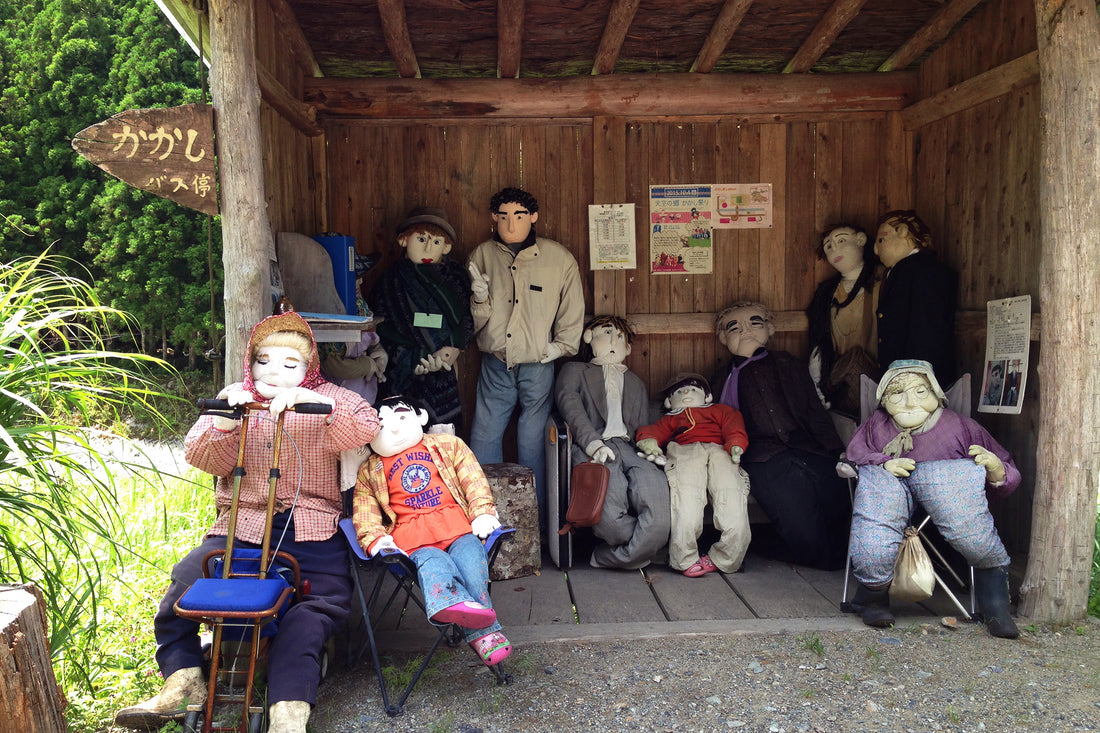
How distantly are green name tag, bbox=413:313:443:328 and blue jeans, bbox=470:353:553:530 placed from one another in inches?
20.6

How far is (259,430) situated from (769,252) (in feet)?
13.5

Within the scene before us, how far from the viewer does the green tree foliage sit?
34.3ft

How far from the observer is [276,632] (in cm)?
321

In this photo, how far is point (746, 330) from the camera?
5707 millimetres

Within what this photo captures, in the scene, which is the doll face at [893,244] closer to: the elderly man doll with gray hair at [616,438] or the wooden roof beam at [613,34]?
the elderly man doll with gray hair at [616,438]

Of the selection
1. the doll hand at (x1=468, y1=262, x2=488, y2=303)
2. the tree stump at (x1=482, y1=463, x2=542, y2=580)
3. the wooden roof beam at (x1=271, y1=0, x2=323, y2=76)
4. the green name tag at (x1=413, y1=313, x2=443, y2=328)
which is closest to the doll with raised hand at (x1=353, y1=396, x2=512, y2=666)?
the tree stump at (x1=482, y1=463, x2=542, y2=580)

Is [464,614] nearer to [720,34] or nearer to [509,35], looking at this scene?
[509,35]

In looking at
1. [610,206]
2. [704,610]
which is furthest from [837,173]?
[704,610]

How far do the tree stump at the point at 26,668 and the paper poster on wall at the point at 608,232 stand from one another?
4.23m

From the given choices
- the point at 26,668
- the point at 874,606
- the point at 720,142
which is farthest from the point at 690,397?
the point at 26,668

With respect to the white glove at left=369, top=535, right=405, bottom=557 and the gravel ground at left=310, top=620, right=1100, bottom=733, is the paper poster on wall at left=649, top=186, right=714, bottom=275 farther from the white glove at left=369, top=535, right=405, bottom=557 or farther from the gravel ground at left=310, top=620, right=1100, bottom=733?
the white glove at left=369, top=535, right=405, bottom=557

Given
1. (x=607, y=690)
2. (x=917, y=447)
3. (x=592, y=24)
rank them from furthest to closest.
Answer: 1. (x=592, y=24)
2. (x=917, y=447)
3. (x=607, y=690)

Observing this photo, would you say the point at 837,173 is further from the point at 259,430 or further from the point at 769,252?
the point at 259,430

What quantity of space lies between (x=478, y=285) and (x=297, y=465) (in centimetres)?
230
